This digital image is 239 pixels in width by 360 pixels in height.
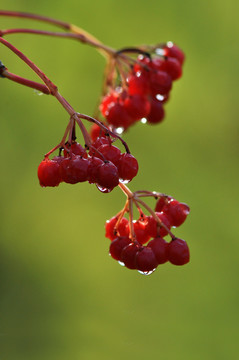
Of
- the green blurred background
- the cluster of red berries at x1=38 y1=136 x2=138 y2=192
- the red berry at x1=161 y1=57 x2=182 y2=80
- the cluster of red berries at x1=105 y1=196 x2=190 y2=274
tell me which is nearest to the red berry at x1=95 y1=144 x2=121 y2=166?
the cluster of red berries at x1=38 y1=136 x2=138 y2=192

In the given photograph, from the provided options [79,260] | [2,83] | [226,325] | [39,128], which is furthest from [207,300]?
[2,83]

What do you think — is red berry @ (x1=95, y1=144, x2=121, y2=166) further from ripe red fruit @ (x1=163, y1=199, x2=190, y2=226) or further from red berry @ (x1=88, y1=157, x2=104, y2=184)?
ripe red fruit @ (x1=163, y1=199, x2=190, y2=226)

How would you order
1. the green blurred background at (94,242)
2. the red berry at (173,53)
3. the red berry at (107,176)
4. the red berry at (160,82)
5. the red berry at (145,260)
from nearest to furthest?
the red berry at (107,176)
the red berry at (145,260)
the red berry at (160,82)
the red berry at (173,53)
the green blurred background at (94,242)

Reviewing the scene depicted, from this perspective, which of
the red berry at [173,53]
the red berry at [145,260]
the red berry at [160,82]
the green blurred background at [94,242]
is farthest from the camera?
the green blurred background at [94,242]

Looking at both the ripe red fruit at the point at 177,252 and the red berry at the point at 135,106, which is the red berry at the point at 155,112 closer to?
the red berry at the point at 135,106

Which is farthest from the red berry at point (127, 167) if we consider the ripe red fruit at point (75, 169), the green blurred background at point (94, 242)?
the green blurred background at point (94, 242)

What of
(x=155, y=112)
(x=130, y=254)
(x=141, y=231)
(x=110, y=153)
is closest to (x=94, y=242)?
(x=155, y=112)

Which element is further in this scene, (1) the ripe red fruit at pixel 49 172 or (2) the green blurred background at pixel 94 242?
(2) the green blurred background at pixel 94 242
